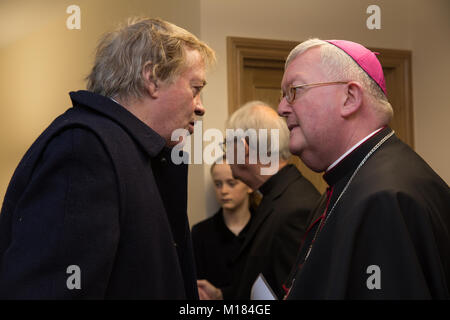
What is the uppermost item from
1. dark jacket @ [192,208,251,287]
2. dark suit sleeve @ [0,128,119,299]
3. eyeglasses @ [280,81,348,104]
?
eyeglasses @ [280,81,348,104]

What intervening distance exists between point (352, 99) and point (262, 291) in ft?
3.03

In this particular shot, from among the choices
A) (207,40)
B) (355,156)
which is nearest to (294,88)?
(355,156)

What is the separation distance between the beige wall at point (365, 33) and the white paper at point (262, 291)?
152cm

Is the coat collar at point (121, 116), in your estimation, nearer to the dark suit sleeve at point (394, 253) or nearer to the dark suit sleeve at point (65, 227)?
the dark suit sleeve at point (65, 227)

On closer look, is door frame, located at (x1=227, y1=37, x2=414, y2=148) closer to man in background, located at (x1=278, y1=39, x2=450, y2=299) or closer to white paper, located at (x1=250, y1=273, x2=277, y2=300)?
white paper, located at (x1=250, y1=273, x2=277, y2=300)

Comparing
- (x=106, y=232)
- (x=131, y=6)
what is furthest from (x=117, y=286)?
(x=131, y=6)

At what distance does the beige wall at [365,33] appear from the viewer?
363 cm

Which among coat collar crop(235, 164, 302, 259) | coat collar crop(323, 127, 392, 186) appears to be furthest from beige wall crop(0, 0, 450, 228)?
coat collar crop(323, 127, 392, 186)

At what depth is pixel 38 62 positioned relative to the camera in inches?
129

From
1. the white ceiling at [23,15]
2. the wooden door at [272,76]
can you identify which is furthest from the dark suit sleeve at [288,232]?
the white ceiling at [23,15]

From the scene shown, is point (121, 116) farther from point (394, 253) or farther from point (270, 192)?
point (270, 192)

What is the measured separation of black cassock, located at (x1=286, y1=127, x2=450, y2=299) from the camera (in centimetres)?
135

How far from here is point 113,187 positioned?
4.69ft
